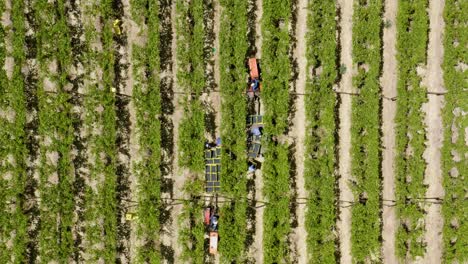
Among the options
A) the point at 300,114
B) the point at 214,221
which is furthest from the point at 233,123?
the point at 214,221

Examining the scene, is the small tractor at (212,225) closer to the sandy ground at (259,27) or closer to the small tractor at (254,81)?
the small tractor at (254,81)

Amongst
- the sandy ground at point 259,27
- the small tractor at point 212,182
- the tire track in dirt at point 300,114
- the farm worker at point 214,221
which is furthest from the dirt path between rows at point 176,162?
the tire track in dirt at point 300,114

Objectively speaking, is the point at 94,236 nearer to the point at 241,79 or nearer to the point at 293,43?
the point at 241,79

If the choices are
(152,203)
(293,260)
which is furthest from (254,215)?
(152,203)

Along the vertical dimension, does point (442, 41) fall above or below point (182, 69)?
above

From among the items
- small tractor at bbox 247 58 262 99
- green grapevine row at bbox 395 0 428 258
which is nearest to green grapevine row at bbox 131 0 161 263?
small tractor at bbox 247 58 262 99

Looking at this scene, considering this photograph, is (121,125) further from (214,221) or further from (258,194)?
(258,194)

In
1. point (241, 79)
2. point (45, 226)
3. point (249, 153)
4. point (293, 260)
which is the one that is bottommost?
point (293, 260)
